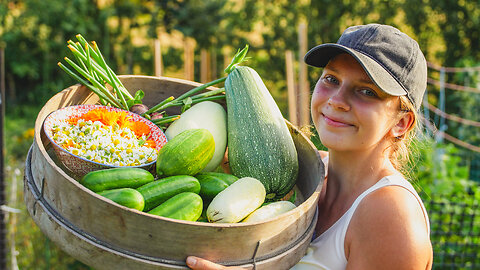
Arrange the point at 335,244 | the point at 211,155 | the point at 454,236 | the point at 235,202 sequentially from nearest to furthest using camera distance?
the point at 235,202, the point at 335,244, the point at 211,155, the point at 454,236

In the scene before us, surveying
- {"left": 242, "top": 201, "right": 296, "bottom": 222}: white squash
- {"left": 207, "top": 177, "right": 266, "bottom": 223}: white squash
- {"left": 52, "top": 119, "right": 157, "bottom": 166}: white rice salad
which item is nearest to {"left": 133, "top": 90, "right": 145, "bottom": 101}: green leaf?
{"left": 52, "top": 119, "right": 157, "bottom": 166}: white rice salad

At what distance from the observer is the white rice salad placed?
5.66 feet

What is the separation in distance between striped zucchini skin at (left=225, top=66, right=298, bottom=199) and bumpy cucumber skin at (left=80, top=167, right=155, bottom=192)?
508 millimetres

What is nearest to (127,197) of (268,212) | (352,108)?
(268,212)

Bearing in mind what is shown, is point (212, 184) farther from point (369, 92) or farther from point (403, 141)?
point (403, 141)

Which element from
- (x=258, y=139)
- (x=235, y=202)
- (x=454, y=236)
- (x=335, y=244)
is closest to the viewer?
(x=235, y=202)

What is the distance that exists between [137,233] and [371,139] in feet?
2.89

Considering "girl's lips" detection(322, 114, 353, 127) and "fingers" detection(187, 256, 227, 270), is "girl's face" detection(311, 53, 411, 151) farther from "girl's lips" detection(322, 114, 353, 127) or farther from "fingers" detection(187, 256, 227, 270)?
"fingers" detection(187, 256, 227, 270)

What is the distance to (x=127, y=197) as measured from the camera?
4.61 ft

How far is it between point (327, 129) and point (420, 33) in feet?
24.3

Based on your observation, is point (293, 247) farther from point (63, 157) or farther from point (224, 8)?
point (224, 8)

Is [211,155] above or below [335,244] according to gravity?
above

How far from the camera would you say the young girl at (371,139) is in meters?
1.56

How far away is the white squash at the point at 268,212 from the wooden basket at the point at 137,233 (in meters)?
0.11
